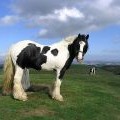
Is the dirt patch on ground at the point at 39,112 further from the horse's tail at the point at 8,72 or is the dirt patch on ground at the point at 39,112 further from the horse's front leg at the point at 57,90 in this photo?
the horse's tail at the point at 8,72

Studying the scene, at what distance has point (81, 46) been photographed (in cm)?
1388

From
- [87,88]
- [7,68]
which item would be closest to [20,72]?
[7,68]

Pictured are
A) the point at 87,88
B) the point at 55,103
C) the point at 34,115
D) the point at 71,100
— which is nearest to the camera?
the point at 34,115

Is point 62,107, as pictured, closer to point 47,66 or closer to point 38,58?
point 47,66

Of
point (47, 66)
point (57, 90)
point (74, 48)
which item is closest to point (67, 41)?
point (74, 48)

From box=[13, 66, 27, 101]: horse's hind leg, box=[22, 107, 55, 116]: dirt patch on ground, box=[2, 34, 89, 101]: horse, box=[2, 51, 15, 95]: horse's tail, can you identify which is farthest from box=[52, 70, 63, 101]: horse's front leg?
box=[2, 51, 15, 95]: horse's tail

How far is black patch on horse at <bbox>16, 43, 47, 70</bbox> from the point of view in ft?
46.8

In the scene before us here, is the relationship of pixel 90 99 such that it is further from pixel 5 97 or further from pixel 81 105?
pixel 5 97

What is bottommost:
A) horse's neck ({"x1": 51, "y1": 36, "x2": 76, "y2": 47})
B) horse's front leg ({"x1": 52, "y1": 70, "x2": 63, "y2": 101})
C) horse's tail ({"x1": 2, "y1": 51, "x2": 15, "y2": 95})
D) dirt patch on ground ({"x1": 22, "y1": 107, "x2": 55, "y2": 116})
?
dirt patch on ground ({"x1": 22, "y1": 107, "x2": 55, "y2": 116})

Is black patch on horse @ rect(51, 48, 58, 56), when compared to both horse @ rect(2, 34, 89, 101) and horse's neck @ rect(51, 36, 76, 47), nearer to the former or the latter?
horse @ rect(2, 34, 89, 101)

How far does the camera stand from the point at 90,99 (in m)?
15.8

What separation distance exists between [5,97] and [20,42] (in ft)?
7.09

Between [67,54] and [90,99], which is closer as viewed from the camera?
[67,54]

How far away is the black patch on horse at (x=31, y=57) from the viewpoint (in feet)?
46.8
